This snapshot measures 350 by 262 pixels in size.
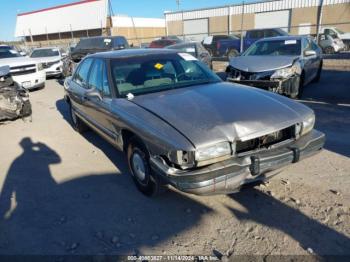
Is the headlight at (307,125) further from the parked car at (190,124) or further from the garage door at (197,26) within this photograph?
the garage door at (197,26)

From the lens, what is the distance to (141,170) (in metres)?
3.74

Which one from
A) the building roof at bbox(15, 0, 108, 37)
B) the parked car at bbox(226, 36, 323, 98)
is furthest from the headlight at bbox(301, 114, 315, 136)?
the building roof at bbox(15, 0, 108, 37)

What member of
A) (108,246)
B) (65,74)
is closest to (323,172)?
(108,246)

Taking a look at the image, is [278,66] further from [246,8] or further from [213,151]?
[246,8]

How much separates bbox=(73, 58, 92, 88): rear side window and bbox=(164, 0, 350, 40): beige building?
24.4m

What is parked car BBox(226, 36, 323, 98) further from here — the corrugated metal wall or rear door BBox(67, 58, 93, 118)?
the corrugated metal wall

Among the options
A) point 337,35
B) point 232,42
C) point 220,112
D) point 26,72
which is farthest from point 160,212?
point 337,35

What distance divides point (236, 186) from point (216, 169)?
0.30m

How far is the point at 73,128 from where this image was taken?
694 centimetres

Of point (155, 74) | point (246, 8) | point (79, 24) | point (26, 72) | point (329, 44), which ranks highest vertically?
point (246, 8)

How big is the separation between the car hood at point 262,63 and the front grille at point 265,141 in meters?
4.27

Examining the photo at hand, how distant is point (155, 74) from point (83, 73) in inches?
71.3

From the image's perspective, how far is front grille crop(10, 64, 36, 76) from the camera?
1052 centimetres

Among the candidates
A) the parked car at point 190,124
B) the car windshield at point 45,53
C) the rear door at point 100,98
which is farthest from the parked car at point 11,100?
the car windshield at point 45,53
